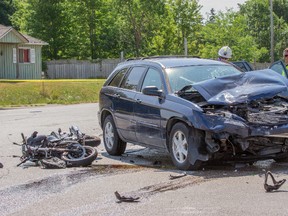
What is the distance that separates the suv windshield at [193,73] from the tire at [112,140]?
1780 millimetres

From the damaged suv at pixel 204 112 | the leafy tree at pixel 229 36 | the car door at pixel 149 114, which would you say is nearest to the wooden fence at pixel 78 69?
the leafy tree at pixel 229 36

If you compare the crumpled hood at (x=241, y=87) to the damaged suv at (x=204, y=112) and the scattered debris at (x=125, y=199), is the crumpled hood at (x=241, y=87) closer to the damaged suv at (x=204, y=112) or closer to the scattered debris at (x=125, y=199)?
the damaged suv at (x=204, y=112)

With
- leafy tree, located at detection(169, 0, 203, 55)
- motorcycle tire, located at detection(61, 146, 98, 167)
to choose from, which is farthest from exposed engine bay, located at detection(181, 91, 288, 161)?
leafy tree, located at detection(169, 0, 203, 55)

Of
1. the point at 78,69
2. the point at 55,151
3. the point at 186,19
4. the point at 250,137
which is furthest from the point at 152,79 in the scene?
the point at 186,19

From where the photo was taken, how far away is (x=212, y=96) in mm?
8984

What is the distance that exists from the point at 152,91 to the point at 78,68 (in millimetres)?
43947

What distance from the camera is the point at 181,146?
358 inches

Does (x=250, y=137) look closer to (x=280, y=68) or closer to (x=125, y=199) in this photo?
(x=125, y=199)

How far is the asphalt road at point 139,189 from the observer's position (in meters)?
6.68

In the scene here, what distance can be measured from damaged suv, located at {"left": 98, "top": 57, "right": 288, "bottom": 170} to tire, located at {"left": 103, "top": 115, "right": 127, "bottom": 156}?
0.33 meters

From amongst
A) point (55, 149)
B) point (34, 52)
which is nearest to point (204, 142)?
point (55, 149)

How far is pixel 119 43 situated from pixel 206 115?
5280 centimetres

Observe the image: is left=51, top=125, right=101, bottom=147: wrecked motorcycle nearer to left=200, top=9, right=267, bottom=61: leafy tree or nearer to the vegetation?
left=200, top=9, right=267, bottom=61: leafy tree

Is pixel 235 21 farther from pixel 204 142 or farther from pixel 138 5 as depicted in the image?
pixel 204 142
